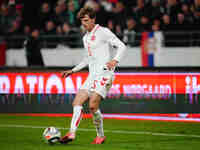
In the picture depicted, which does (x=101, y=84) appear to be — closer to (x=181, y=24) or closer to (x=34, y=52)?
(x=34, y=52)

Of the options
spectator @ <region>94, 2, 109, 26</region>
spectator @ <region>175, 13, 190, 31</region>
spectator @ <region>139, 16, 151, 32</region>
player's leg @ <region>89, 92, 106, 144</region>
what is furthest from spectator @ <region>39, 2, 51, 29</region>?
player's leg @ <region>89, 92, 106, 144</region>

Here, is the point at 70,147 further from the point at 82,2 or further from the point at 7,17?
the point at 7,17

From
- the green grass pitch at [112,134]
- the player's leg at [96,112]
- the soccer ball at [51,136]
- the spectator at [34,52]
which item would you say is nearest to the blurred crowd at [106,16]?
the spectator at [34,52]

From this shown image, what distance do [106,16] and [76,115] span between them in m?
8.33

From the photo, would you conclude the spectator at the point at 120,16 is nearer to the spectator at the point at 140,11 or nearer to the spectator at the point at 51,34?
the spectator at the point at 140,11

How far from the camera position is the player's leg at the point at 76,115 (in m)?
8.43

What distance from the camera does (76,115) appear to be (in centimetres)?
849

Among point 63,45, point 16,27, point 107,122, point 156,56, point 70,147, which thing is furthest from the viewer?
point 16,27

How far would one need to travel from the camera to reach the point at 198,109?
12.4 metres

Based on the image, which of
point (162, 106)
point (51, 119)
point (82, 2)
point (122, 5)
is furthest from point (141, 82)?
point (82, 2)

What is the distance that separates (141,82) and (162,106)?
761 mm

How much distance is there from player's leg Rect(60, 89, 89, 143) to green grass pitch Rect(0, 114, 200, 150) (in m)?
0.14

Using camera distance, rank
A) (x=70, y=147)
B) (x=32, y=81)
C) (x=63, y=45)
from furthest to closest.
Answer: (x=63, y=45) → (x=32, y=81) → (x=70, y=147)

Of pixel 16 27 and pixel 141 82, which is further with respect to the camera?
pixel 16 27
